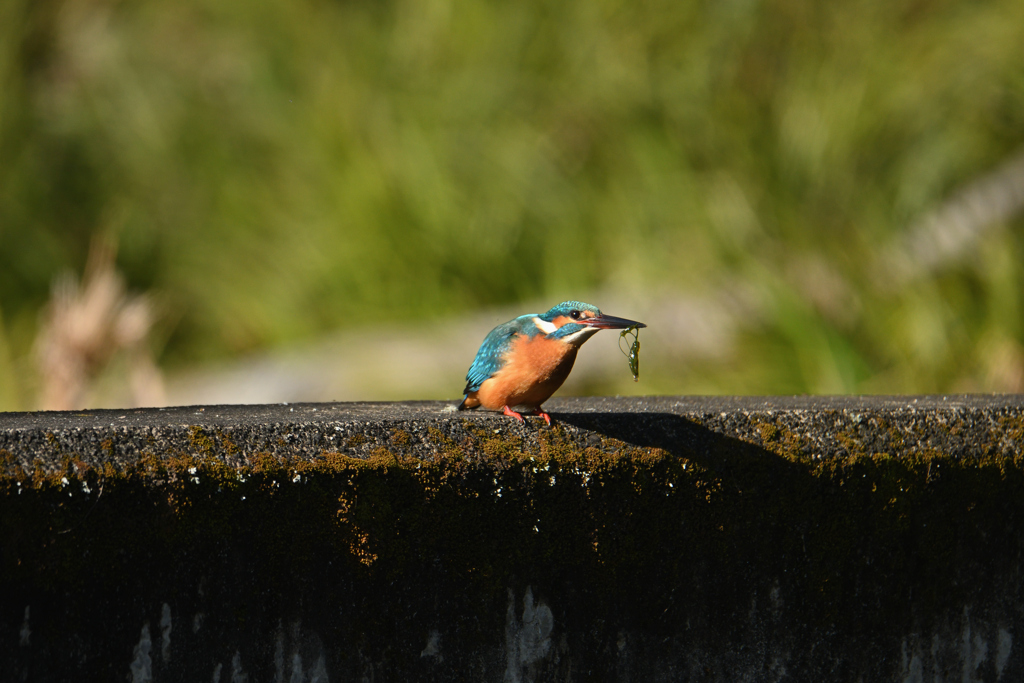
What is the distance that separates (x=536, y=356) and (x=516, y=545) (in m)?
0.50

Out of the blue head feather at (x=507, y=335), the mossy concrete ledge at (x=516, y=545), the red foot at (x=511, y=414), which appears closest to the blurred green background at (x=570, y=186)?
the mossy concrete ledge at (x=516, y=545)

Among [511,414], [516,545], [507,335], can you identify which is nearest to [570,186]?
[507,335]

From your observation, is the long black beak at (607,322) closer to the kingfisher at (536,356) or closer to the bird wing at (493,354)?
the kingfisher at (536,356)

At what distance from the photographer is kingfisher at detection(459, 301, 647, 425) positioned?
2.21m

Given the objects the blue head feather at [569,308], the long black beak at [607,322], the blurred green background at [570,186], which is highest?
the blurred green background at [570,186]

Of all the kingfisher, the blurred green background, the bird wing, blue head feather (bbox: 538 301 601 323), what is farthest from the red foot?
the blurred green background

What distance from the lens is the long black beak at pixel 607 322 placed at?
7.19ft

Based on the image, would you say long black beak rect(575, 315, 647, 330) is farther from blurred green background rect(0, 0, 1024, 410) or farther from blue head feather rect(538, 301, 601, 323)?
blurred green background rect(0, 0, 1024, 410)

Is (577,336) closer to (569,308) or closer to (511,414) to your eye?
(569,308)

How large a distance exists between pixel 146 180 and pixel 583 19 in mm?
4422

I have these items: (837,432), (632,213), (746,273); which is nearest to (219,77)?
(632,213)

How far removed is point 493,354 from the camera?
236 centimetres

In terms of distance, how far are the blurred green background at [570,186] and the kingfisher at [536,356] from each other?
282cm

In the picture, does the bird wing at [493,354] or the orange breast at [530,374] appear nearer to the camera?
the orange breast at [530,374]
